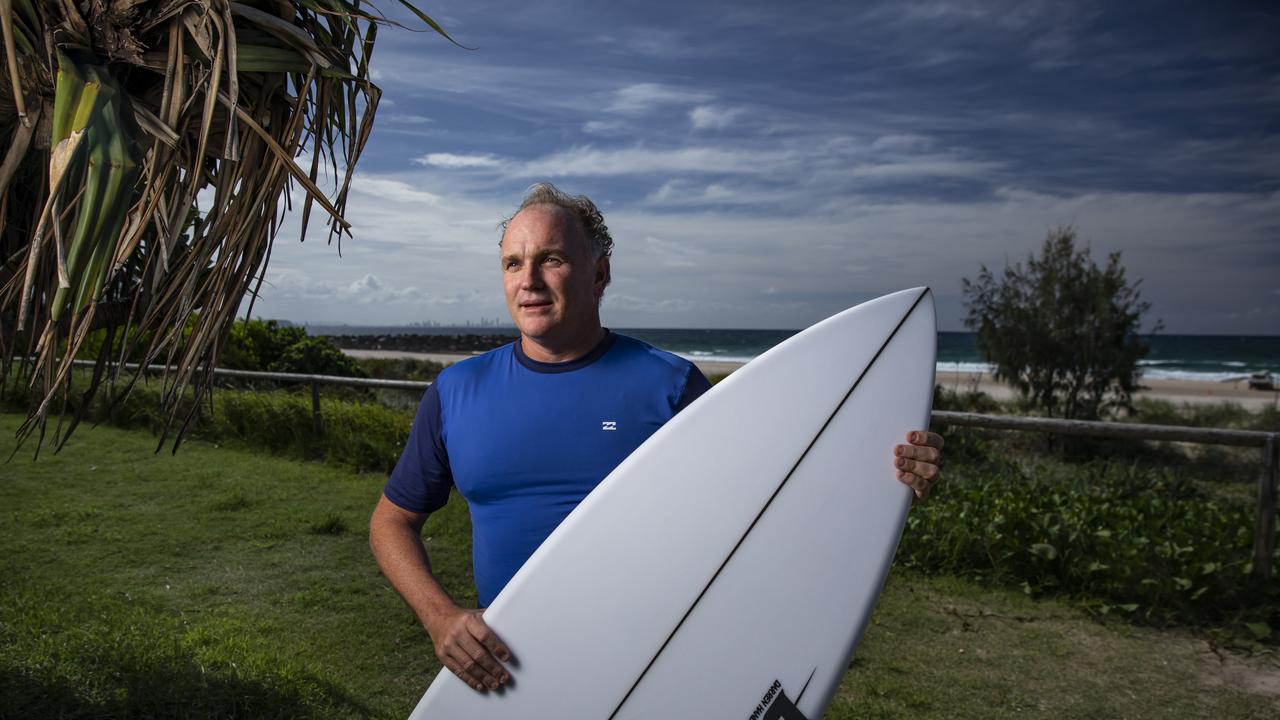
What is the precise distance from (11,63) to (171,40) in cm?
38

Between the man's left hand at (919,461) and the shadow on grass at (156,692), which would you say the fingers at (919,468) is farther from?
the shadow on grass at (156,692)

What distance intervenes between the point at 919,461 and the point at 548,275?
3.25 feet

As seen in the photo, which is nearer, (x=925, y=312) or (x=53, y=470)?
(x=925, y=312)

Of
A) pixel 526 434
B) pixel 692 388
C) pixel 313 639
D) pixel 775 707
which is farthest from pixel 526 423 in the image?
pixel 313 639

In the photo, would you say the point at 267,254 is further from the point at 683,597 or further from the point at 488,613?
the point at 683,597

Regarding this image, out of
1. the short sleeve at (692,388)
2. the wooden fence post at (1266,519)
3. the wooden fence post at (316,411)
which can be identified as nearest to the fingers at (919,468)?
the short sleeve at (692,388)

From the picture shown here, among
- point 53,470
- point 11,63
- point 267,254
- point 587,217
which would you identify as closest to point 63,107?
point 11,63

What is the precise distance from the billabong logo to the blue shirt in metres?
0.61

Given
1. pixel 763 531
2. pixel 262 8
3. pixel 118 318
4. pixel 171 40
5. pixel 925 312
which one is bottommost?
pixel 763 531

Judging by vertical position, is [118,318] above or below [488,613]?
above

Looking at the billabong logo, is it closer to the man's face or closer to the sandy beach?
the man's face

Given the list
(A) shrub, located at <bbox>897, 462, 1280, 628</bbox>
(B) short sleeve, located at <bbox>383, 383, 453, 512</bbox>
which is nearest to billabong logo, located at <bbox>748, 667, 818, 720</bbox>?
(B) short sleeve, located at <bbox>383, 383, 453, 512</bbox>

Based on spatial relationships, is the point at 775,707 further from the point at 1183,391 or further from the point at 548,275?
the point at 1183,391

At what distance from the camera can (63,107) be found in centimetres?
179
